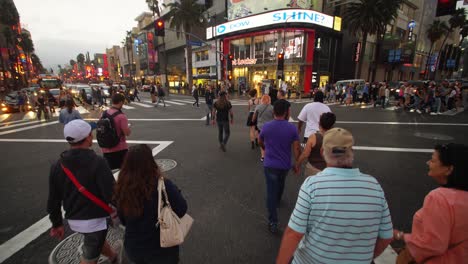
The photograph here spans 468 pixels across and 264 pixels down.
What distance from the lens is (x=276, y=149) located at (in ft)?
11.0

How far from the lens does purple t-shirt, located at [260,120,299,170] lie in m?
3.33

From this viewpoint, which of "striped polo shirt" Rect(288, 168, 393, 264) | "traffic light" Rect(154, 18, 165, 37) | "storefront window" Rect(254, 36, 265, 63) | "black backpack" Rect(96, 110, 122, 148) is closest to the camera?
"striped polo shirt" Rect(288, 168, 393, 264)

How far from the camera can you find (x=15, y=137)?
9.79 metres

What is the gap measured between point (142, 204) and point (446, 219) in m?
2.15

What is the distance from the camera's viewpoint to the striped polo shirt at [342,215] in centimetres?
142

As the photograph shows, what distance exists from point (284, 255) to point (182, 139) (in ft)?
25.1

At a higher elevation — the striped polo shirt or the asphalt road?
the striped polo shirt

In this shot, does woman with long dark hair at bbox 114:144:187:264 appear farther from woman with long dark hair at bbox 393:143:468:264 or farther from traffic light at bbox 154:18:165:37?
traffic light at bbox 154:18:165:37

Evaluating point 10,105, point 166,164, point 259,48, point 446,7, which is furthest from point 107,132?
point 259,48

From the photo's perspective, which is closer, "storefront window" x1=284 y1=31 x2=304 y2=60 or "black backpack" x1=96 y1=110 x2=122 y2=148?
"black backpack" x1=96 y1=110 x2=122 y2=148

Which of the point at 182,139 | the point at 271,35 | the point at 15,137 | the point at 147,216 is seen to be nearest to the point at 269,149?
the point at 147,216

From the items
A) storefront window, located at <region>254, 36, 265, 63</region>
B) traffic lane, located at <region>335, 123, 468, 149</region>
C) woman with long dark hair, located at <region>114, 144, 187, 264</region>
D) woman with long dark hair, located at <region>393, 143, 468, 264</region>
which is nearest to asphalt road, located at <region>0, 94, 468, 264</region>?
traffic lane, located at <region>335, 123, 468, 149</region>

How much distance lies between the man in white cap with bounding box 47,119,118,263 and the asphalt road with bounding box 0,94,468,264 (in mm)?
1215

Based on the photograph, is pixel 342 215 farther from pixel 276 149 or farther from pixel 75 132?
pixel 75 132
